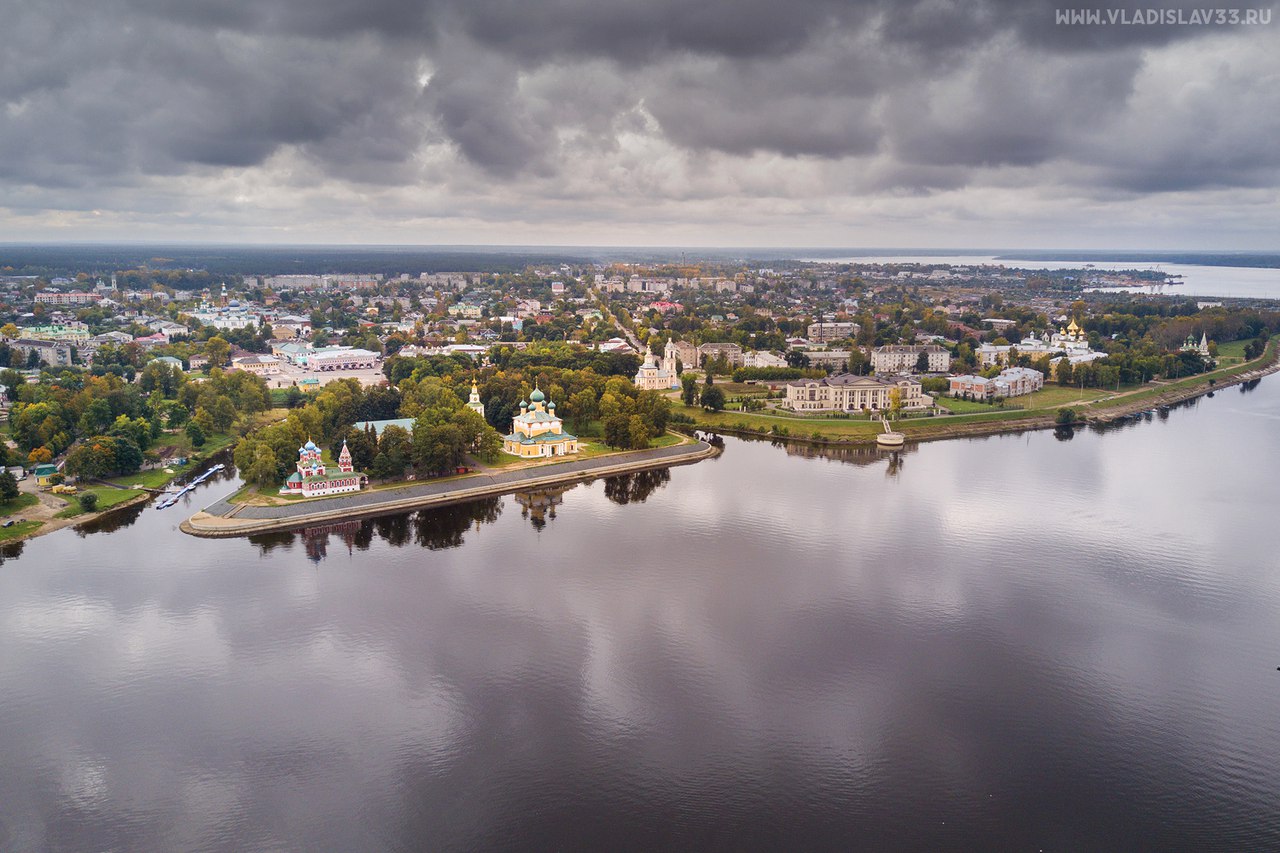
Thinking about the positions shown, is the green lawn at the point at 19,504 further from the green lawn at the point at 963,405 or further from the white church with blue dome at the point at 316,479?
the green lawn at the point at 963,405

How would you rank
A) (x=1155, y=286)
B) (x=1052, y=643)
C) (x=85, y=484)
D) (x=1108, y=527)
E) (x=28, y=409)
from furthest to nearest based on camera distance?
(x=1155, y=286), (x=28, y=409), (x=85, y=484), (x=1108, y=527), (x=1052, y=643)

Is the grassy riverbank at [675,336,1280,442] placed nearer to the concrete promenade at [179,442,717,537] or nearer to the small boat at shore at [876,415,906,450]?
the small boat at shore at [876,415,906,450]

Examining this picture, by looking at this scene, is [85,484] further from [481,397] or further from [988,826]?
[988,826]

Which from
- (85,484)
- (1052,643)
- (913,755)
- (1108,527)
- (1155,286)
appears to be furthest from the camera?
(1155,286)

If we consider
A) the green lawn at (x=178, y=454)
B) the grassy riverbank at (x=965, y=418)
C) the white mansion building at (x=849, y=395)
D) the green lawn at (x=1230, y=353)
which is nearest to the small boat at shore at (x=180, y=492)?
the green lawn at (x=178, y=454)

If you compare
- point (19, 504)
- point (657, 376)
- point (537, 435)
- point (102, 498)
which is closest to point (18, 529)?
point (19, 504)

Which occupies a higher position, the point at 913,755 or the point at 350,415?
the point at 350,415

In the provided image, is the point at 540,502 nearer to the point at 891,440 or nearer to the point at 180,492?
the point at 180,492

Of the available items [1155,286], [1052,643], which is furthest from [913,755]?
[1155,286]
